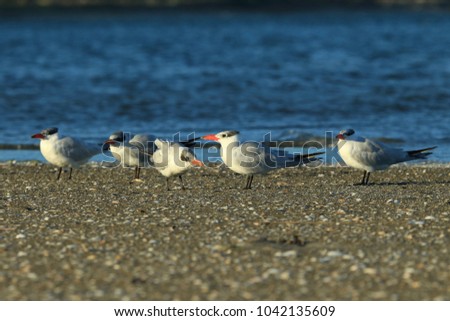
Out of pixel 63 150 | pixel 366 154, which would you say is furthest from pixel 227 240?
pixel 63 150

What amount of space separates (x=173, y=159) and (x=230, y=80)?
1528 centimetres

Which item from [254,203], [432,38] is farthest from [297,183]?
[432,38]

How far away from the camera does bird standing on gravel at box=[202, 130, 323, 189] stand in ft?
32.2

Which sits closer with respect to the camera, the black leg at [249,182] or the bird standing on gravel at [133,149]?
the black leg at [249,182]

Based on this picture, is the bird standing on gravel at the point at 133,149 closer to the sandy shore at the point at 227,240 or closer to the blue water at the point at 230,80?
the sandy shore at the point at 227,240

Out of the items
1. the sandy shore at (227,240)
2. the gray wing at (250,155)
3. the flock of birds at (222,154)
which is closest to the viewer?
the sandy shore at (227,240)

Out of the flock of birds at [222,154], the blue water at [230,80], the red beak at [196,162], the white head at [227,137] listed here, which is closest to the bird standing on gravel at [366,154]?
the flock of birds at [222,154]

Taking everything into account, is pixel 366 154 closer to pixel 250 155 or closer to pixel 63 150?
pixel 250 155

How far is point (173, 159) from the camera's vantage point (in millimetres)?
9969

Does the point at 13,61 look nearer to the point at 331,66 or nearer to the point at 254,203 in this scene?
the point at 331,66

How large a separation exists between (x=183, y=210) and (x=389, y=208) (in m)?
1.87

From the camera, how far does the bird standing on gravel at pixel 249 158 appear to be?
32.2 ft

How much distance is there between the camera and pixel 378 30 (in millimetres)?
46312

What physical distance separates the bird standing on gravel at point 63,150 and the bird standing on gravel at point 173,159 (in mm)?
1056
